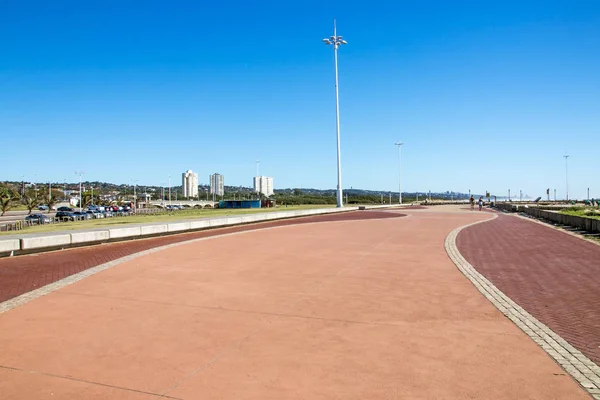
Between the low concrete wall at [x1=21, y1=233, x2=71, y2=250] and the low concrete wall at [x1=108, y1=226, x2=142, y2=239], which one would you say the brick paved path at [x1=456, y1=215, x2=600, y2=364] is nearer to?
the low concrete wall at [x1=108, y1=226, x2=142, y2=239]

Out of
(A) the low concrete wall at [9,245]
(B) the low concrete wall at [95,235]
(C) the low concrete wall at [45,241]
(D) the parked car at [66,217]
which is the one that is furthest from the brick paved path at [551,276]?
(D) the parked car at [66,217]

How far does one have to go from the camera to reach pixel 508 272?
393 inches

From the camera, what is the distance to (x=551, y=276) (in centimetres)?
938

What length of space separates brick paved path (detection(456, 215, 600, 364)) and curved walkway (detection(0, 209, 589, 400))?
717 mm

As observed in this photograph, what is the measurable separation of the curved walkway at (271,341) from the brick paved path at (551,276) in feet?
2.35

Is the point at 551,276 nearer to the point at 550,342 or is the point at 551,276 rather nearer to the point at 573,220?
the point at 550,342

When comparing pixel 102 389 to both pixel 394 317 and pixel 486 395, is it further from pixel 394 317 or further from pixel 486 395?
pixel 394 317

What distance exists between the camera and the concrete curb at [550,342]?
14.1 ft

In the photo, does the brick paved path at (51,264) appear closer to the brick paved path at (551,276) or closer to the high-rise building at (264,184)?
the brick paved path at (551,276)

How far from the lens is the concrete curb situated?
4.31 m

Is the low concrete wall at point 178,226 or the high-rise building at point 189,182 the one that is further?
the high-rise building at point 189,182

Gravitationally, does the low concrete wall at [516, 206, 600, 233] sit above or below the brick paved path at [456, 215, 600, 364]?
above

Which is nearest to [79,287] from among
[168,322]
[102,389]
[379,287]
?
[168,322]

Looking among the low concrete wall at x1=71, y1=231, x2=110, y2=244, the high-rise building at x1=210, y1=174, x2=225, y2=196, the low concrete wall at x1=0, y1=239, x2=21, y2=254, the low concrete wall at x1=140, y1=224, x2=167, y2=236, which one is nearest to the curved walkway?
the low concrete wall at x1=0, y1=239, x2=21, y2=254
